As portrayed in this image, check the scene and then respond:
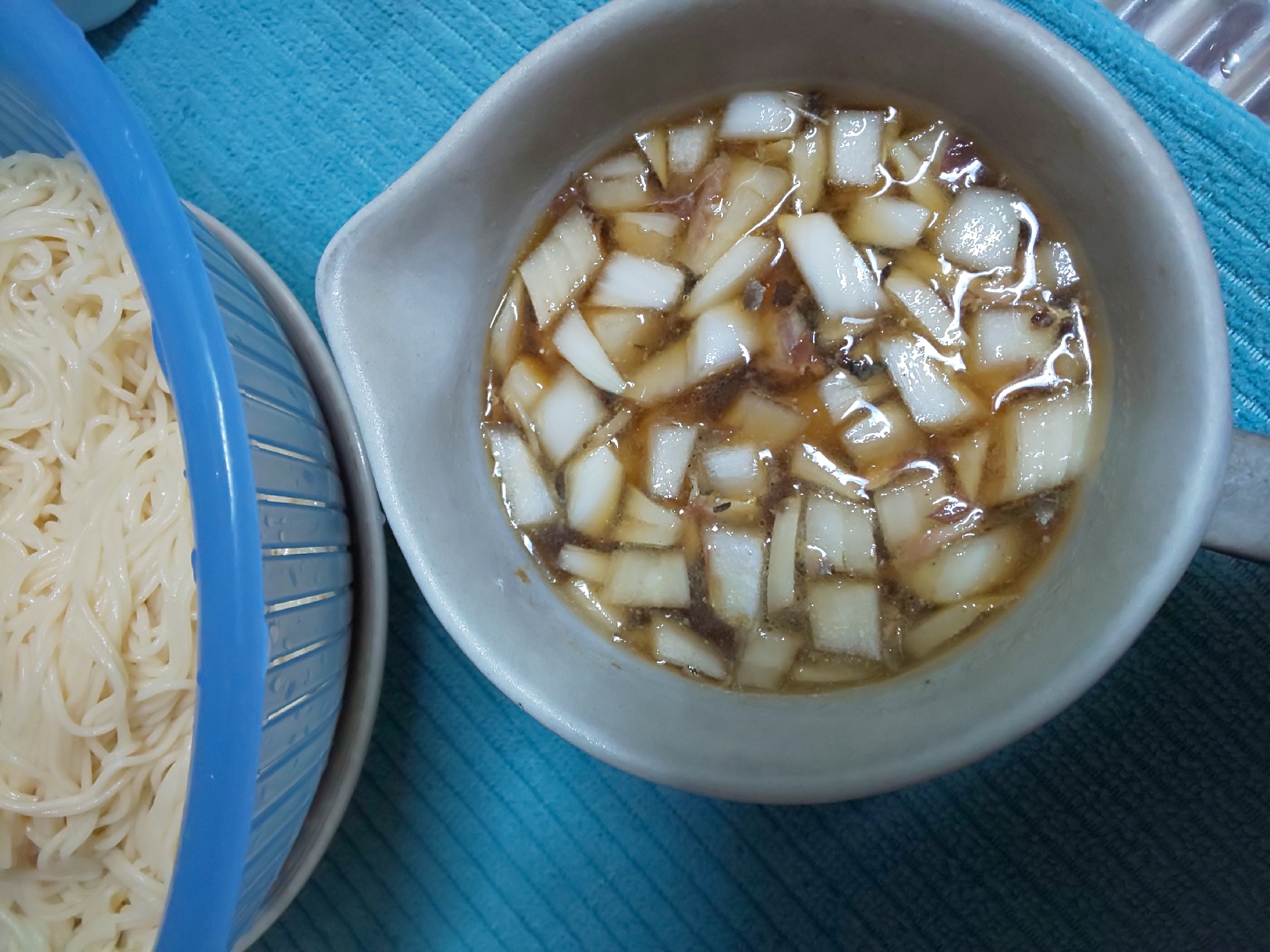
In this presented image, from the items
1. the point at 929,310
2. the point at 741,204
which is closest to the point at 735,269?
the point at 741,204

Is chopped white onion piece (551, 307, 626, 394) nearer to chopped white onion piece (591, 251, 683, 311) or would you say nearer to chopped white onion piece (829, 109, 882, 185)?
chopped white onion piece (591, 251, 683, 311)

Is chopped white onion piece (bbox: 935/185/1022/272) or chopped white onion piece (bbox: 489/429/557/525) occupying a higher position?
chopped white onion piece (bbox: 935/185/1022/272)

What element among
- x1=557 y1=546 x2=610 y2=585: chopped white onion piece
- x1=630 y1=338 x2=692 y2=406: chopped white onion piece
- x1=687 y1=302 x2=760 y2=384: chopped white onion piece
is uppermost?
x1=687 y1=302 x2=760 y2=384: chopped white onion piece

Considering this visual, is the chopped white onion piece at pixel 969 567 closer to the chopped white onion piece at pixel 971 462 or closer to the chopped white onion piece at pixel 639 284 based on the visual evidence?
the chopped white onion piece at pixel 971 462

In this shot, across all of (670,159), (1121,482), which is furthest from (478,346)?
(1121,482)

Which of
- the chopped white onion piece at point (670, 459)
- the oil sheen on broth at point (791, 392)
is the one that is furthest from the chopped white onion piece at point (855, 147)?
the chopped white onion piece at point (670, 459)

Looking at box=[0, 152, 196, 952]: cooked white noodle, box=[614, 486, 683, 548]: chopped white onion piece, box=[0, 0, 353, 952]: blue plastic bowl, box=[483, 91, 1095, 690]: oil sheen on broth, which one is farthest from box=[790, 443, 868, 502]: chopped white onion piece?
box=[0, 152, 196, 952]: cooked white noodle
